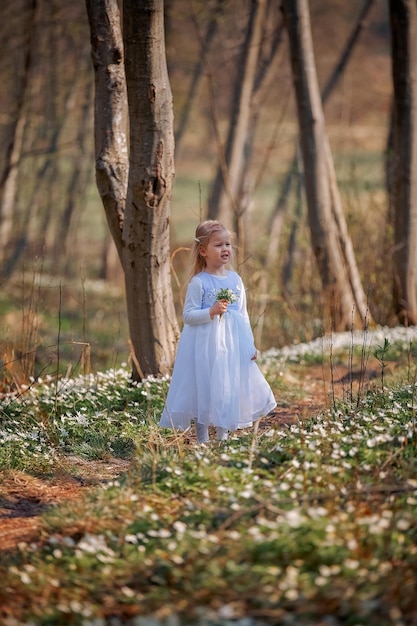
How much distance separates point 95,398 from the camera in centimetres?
713

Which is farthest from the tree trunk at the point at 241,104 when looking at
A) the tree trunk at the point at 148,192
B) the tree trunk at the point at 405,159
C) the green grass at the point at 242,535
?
the green grass at the point at 242,535

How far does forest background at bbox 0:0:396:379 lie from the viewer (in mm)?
11875

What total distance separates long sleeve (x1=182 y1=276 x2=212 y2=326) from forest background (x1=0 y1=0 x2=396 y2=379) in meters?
2.05

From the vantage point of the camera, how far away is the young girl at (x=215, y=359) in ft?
19.2

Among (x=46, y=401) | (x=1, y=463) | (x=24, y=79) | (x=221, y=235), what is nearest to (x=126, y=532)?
(x=1, y=463)

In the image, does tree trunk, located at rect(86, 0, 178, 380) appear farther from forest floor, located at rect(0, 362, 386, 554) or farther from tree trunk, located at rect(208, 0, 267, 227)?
tree trunk, located at rect(208, 0, 267, 227)

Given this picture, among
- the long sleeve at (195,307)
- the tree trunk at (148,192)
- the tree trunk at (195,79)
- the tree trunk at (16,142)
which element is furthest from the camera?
the tree trunk at (195,79)

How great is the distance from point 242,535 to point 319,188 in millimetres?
7694

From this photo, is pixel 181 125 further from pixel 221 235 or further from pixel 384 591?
pixel 384 591

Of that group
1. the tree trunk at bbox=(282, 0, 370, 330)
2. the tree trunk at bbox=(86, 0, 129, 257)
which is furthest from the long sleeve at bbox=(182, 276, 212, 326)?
the tree trunk at bbox=(282, 0, 370, 330)

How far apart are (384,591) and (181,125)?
17549mm

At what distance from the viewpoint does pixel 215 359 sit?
19.2 ft

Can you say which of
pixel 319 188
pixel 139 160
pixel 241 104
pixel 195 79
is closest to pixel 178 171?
pixel 195 79

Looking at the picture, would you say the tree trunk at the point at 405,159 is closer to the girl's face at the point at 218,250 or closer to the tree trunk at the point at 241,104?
the tree trunk at the point at 241,104
